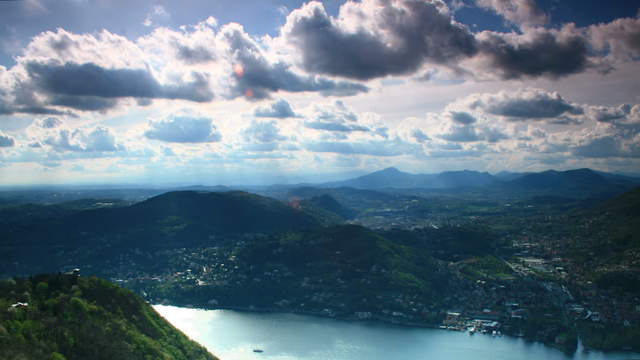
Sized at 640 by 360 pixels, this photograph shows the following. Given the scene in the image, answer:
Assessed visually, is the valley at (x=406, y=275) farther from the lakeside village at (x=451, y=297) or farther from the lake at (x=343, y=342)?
the lake at (x=343, y=342)

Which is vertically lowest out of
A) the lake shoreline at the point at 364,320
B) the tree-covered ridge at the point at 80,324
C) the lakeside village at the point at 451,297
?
the lake shoreline at the point at 364,320

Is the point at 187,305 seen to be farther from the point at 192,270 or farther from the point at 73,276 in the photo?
the point at 73,276

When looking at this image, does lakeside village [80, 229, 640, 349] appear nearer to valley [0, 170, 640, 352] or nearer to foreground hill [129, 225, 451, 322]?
valley [0, 170, 640, 352]

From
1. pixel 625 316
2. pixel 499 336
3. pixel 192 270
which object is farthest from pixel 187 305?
pixel 625 316

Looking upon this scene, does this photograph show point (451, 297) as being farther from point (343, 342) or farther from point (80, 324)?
point (80, 324)

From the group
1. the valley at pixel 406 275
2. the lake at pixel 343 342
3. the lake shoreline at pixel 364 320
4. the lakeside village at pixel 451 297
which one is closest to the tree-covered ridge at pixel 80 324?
the lake at pixel 343 342
